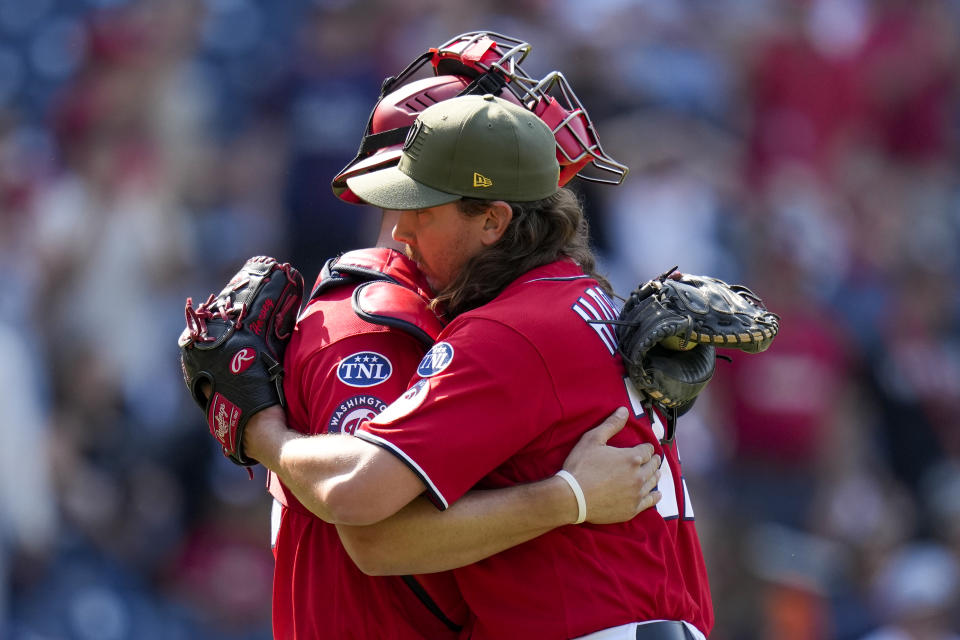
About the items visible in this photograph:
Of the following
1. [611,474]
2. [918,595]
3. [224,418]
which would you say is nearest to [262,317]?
[224,418]

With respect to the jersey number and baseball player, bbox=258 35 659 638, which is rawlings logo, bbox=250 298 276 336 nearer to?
baseball player, bbox=258 35 659 638

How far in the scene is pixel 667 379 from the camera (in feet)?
9.82

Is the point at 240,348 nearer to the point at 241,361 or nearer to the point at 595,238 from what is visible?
the point at 241,361

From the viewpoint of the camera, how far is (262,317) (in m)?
3.20

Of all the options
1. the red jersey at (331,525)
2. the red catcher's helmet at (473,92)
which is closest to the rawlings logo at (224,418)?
the red jersey at (331,525)

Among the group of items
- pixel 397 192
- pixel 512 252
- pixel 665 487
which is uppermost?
pixel 397 192

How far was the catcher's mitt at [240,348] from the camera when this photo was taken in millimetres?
3133

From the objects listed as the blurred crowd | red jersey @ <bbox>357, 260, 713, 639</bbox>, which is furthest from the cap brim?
the blurred crowd

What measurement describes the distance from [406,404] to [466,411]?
0.14 meters

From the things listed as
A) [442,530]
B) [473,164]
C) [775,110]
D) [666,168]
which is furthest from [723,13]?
[442,530]

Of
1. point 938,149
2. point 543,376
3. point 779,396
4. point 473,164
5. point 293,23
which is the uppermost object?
point 473,164

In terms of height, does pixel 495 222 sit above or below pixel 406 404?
above

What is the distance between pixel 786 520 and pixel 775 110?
272 cm

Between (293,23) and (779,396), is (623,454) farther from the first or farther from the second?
(293,23)
